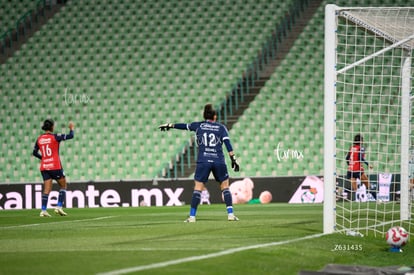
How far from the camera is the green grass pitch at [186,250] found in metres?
6.80

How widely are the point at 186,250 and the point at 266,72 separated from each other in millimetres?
19154

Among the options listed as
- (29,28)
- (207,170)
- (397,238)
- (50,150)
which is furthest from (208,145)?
(29,28)

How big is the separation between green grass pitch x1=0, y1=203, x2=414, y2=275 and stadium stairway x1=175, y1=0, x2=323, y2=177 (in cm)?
1213

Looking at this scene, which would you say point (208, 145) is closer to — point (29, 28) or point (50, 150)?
point (50, 150)

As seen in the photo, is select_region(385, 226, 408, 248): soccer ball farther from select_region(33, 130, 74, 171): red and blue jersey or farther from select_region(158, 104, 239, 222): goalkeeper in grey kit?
select_region(33, 130, 74, 171): red and blue jersey

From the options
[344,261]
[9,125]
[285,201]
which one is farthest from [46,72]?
[344,261]

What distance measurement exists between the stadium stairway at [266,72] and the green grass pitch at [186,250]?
1213cm

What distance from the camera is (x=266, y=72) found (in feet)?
88.5

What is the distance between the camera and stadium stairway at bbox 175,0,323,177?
24.7 meters

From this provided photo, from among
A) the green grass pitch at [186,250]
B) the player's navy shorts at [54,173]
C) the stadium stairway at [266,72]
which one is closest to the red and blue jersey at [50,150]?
the player's navy shorts at [54,173]

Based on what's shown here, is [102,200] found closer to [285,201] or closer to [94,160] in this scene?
[94,160]

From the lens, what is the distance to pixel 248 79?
26.8 m

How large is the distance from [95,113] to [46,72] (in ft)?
8.77

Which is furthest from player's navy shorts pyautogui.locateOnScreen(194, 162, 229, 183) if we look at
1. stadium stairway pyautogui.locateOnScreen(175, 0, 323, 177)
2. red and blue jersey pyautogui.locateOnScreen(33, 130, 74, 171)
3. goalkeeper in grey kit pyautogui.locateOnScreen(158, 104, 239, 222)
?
stadium stairway pyautogui.locateOnScreen(175, 0, 323, 177)
